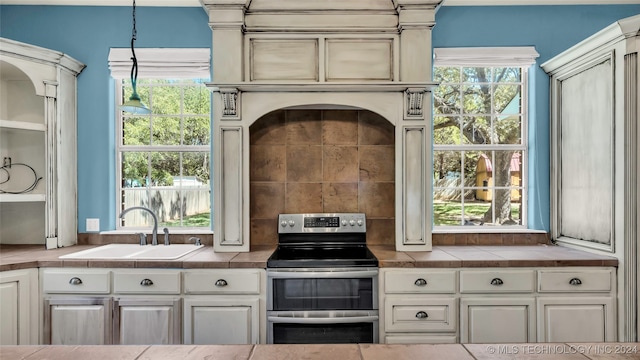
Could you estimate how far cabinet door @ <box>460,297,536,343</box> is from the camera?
215cm

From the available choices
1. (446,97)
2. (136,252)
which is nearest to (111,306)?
(136,252)

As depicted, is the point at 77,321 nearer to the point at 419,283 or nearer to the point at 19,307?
the point at 19,307

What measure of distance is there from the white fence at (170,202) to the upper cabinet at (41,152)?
47cm

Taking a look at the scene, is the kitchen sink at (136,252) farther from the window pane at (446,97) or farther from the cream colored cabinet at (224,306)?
the window pane at (446,97)

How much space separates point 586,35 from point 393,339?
9.37 ft

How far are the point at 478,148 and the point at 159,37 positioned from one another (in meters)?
2.85

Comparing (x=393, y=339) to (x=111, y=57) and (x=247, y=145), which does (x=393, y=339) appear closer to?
(x=247, y=145)

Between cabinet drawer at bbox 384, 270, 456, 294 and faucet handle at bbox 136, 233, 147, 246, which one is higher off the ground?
faucet handle at bbox 136, 233, 147, 246

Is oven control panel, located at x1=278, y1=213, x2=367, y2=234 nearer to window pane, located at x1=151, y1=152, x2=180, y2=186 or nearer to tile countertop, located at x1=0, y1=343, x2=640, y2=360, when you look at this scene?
window pane, located at x1=151, y1=152, x2=180, y2=186

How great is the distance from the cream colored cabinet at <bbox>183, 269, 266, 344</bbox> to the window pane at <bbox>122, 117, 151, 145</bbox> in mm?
1397

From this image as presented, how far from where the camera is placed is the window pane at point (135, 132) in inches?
115

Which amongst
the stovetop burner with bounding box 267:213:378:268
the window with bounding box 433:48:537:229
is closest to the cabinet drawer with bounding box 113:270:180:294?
the stovetop burner with bounding box 267:213:378:268

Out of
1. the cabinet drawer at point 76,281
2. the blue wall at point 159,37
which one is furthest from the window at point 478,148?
the cabinet drawer at point 76,281

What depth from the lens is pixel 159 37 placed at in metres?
2.80
